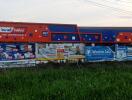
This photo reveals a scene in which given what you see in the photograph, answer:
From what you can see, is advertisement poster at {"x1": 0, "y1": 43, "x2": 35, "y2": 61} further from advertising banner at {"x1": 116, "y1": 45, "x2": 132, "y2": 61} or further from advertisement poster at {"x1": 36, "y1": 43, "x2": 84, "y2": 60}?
advertising banner at {"x1": 116, "y1": 45, "x2": 132, "y2": 61}

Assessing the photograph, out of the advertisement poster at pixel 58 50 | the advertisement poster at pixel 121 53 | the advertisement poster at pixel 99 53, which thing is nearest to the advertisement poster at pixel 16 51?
the advertisement poster at pixel 58 50

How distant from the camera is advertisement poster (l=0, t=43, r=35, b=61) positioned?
27967 millimetres

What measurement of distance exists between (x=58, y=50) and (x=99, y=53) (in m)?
3.80

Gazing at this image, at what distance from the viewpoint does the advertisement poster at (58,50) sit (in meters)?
29.9

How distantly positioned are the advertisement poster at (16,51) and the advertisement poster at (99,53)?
16.5 feet

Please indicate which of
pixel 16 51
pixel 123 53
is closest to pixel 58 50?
pixel 16 51

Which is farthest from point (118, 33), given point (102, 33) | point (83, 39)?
point (83, 39)

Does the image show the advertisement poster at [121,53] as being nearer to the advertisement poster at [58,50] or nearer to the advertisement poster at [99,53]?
the advertisement poster at [99,53]

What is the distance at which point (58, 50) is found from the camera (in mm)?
30641

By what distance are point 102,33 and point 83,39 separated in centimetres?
225

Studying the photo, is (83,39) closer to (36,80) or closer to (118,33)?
(118,33)

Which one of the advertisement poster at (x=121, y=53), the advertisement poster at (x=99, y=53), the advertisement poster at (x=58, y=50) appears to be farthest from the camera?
the advertisement poster at (x=121, y=53)

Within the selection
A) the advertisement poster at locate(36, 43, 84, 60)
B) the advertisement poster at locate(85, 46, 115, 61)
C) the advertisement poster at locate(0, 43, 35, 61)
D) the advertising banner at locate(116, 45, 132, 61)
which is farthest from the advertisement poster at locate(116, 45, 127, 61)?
the advertisement poster at locate(0, 43, 35, 61)

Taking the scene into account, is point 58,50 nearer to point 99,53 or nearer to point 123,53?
point 99,53
